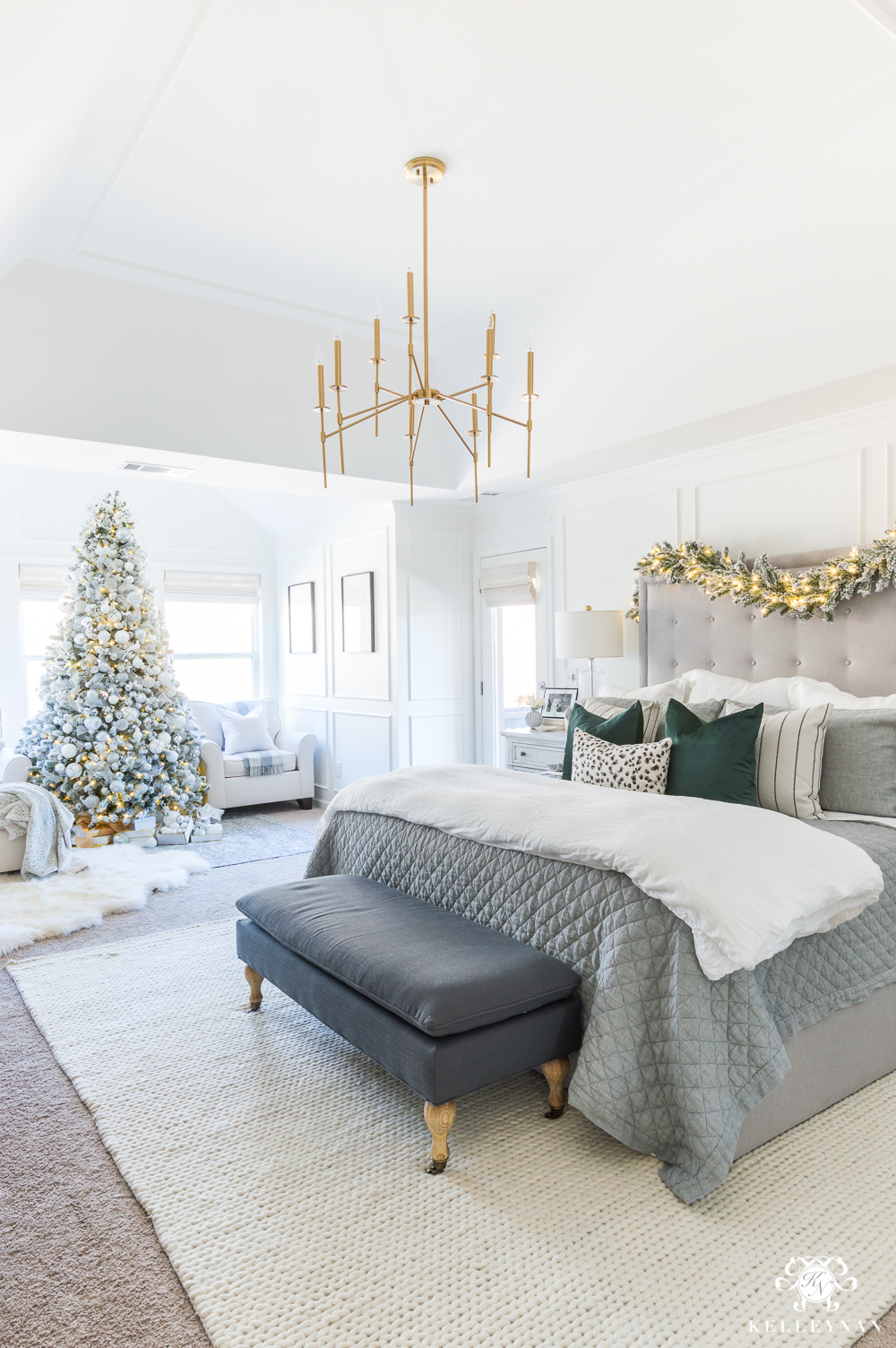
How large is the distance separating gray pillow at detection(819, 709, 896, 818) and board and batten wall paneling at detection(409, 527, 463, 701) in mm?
3473

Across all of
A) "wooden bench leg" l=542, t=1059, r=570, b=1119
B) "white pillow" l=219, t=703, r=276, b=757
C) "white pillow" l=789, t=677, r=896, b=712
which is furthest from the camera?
"white pillow" l=219, t=703, r=276, b=757

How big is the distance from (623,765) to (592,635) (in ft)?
5.42

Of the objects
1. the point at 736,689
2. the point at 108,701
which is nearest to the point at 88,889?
the point at 108,701

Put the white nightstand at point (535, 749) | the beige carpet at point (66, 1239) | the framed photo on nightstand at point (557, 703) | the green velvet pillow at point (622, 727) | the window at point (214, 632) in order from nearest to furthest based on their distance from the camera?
1. the beige carpet at point (66, 1239)
2. the green velvet pillow at point (622, 727)
3. the white nightstand at point (535, 749)
4. the framed photo on nightstand at point (557, 703)
5. the window at point (214, 632)

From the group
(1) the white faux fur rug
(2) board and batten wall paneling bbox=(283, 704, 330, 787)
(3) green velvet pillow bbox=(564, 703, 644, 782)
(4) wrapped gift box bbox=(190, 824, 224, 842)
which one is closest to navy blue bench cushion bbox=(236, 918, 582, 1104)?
(3) green velvet pillow bbox=(564, 703, 644, 782)

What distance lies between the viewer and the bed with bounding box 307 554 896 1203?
6.25ft

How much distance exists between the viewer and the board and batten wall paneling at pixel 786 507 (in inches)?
151

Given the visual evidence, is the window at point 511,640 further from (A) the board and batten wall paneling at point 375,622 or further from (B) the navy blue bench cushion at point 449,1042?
(B) the navy blue bench cushion at point 449,1042

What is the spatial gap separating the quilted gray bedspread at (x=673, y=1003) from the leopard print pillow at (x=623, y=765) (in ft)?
2.71

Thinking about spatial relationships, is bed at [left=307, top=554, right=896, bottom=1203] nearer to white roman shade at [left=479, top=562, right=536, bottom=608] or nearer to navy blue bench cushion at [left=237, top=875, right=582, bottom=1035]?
navy blue bench cushion at [left=237, top=875, right=582, bottom=1035]

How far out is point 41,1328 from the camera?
1.54 m

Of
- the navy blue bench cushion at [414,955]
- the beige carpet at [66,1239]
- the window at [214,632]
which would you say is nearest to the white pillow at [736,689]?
the navy blue bench cushion at [414,955]

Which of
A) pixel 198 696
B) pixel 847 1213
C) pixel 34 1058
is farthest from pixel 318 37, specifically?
pixel 198 696

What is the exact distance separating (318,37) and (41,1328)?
11.0ft
